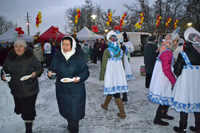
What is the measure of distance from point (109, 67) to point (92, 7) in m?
40.0

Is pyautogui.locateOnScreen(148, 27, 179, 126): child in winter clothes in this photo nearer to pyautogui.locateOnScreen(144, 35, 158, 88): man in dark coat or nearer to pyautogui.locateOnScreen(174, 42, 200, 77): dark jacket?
pyautogui.locateOnScreen(174, 42, 200, 77): dark jacket

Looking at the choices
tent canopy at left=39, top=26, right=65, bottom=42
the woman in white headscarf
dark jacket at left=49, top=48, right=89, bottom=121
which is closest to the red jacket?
the woman in white headscarf

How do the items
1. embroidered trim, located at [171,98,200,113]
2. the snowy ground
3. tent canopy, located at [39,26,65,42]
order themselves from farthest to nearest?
1. tent canopy, located at [39,26,65,42]
2. the snowy ground
3. embroidered trim, located at [171,98,200,113]

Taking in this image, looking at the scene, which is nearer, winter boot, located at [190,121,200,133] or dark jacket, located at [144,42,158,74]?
winter boot, located at [190,121,200,133]

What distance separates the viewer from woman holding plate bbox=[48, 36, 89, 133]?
274 cm

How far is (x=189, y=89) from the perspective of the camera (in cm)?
284

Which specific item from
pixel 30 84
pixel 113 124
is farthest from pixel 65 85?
pixel 113 124

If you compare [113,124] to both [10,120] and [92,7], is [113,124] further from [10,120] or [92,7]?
[92,7]

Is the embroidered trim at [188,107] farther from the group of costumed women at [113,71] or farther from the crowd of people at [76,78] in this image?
the group of costumed women at [113,71]

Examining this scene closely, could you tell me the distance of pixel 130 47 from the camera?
→ 8.05 metres

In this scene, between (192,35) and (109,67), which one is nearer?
(192,35)

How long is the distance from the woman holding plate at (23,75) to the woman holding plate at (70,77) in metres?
0.55

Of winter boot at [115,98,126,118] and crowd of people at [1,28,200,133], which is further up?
crowd of people at [1,28,200,133]

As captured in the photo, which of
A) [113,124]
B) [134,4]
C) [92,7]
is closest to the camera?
[113,124]
